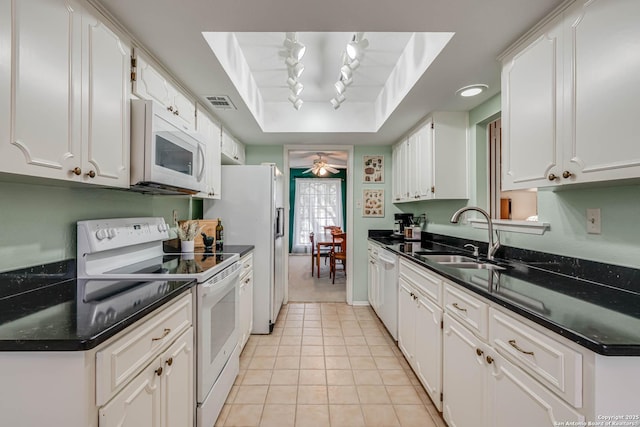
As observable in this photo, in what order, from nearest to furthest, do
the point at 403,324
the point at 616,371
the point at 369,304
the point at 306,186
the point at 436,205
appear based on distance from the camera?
the point at 616,371 → the point at 403,324 → the point at 436,205 → the point at 369,304 → the point at 306,186

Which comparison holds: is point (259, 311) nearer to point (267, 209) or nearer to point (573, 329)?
point (267, 209)

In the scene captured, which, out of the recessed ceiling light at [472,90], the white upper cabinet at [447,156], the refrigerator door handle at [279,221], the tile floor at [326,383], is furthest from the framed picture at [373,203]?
the recessed ceiling light at [472,90]

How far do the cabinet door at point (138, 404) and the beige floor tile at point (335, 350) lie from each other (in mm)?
1649

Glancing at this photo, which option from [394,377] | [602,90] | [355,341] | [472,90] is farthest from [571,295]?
[355,341]

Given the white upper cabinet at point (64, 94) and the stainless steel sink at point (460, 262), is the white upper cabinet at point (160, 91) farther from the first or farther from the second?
the stainless steel sink at point (460, 262)

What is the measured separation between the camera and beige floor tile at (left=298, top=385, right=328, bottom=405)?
186cm

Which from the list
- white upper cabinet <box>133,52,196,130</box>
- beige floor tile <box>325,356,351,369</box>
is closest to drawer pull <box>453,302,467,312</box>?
beige floor tile <box>325,356,351,369</box>

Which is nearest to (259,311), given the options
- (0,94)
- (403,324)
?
(403,324)

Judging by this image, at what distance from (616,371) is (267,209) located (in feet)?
8.44

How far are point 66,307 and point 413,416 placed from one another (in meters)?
1.88

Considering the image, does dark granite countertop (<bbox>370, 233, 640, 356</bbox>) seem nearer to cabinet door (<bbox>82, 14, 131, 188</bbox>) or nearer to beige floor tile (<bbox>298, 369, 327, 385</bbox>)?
beige floor tile (<bbox>298, 369, 327, 385</bbox>)

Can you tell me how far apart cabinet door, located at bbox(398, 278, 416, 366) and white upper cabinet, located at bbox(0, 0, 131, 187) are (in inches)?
79.4

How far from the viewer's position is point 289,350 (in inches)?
101

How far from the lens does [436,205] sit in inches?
122
